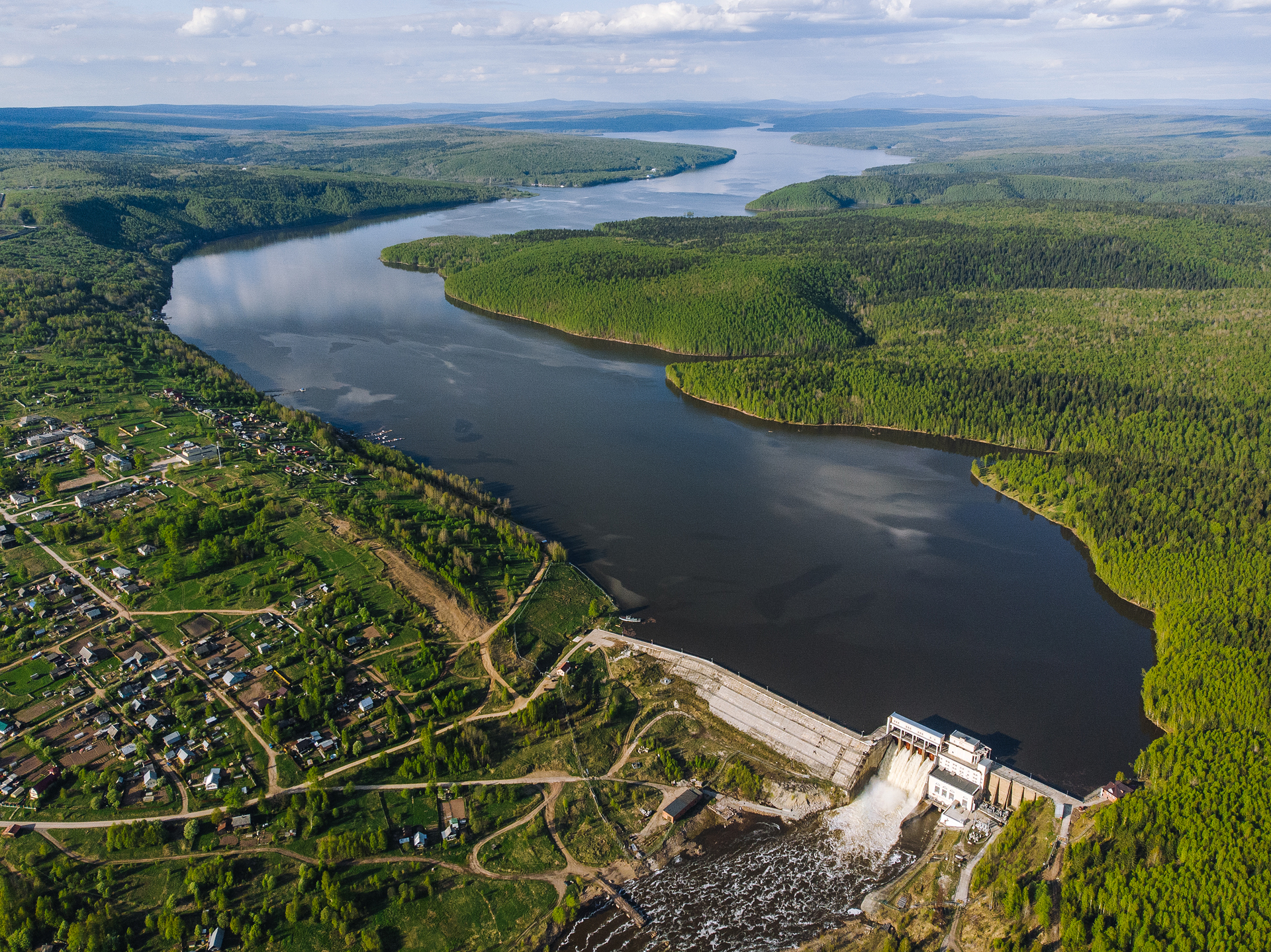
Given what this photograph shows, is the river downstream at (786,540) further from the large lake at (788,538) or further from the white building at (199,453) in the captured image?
the white building at (199,453)

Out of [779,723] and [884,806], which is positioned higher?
[779,723]

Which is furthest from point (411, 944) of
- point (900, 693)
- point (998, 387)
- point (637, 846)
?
point (998, 387)

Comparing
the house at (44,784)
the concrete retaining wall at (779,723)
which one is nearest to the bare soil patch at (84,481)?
the house at (44,784)

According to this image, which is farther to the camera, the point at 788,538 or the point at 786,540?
the point at 788,538

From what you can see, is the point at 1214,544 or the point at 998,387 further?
the point at 998,387

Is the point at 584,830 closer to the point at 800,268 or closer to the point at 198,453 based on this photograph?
the point at 198,453

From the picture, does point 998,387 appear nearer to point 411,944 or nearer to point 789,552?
point 789,552

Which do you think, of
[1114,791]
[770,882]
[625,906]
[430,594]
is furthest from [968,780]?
[430,594]
